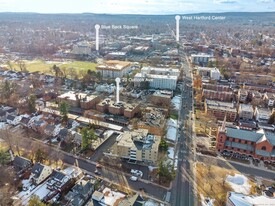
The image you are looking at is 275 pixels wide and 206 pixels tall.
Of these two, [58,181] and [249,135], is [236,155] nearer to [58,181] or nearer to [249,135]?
[249,135]

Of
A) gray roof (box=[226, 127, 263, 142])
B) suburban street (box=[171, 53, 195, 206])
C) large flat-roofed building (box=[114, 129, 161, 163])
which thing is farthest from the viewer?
gray roof (box=[226, 127, 263, 142])

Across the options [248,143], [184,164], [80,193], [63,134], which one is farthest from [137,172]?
[248,143]

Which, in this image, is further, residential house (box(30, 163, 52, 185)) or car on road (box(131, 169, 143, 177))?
car on road (box(131, 169, 143, 177))

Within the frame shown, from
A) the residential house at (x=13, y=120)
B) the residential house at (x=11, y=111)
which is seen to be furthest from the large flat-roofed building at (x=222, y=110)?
the residential house at (x=11, y=111)

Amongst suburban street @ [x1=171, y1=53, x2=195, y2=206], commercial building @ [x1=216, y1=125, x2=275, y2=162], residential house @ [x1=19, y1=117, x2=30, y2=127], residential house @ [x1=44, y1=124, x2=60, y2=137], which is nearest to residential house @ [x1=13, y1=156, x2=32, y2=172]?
residential house @ [x1=44, y1=124, x2=60, y2=137]

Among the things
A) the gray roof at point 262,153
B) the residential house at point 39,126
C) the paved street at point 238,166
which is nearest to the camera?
the paved street at point 238,166

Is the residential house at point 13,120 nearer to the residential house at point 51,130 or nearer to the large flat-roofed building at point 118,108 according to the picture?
the residential house at point 51,130

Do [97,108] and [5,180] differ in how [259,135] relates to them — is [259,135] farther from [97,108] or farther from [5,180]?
[5,180]

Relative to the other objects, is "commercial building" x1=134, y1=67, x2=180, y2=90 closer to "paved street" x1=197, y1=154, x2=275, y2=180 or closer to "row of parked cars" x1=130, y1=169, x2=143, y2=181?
"paved street" x1=197, y1=154, x2=275, y2=180
